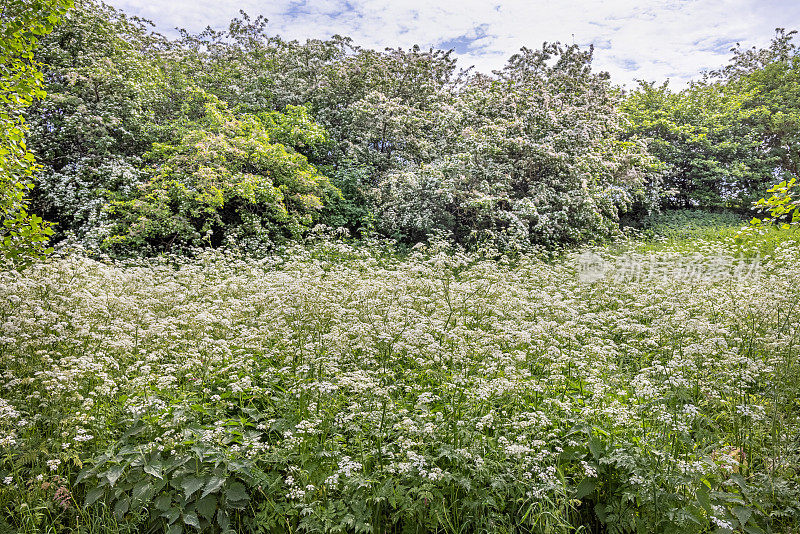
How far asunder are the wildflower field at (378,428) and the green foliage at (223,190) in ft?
18.3

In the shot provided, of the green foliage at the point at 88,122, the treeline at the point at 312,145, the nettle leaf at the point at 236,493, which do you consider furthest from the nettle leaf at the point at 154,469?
the green foliage at the point at 88,122

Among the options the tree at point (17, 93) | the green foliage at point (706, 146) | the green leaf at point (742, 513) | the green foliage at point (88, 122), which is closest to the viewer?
the green leaf at point (742, 513)

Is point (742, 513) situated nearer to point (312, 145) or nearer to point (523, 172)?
point (523, 172)

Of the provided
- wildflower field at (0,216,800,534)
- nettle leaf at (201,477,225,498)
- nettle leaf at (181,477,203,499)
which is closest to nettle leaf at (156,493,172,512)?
wildflower field at (0,216,800,534)

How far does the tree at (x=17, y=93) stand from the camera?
4.80m

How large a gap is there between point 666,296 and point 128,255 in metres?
11.3

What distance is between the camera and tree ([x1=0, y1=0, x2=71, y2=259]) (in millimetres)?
4805

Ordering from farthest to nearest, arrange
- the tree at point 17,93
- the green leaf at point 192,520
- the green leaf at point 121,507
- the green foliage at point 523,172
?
the green foliage at point 523,172 < the tree at point 17,93 < the green leaf at point 121,507 < the green leaf at point 192,520

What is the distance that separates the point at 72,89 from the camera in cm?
1118

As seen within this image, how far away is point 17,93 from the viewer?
199 inches

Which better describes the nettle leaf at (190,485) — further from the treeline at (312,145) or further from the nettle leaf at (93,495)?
the treeline at (312,145)

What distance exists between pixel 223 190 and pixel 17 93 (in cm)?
534

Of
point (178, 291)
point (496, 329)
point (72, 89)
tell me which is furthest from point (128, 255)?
point (496, 329)

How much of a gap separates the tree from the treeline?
3.88 meters
